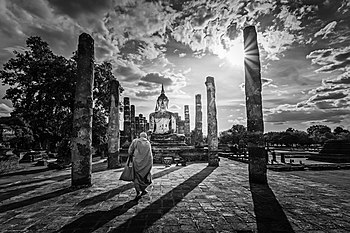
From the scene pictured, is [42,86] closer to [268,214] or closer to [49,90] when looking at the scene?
[49,90]

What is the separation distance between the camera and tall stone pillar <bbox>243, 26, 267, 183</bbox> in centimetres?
685

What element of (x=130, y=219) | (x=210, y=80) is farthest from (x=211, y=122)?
(x=130, y=219)

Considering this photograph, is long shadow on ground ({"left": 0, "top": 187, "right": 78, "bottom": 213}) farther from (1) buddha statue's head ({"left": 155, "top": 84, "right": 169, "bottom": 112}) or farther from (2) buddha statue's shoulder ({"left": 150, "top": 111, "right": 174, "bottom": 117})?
(1) buddha statue's head ({"left": 155, "top": 84, "right": 169, "bottom": 112})

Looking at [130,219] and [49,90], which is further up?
[49,90]

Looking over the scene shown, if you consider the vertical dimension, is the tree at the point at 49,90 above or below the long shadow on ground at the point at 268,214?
above

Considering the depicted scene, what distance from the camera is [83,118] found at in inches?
268

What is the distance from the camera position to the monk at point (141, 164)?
533 centimetres

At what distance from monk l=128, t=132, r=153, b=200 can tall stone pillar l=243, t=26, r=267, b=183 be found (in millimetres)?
3932

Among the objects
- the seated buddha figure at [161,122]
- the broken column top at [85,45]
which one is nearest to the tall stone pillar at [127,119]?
the seated buddha figure at [161,122]

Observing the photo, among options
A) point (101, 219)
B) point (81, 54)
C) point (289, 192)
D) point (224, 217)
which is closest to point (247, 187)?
point (289, 192)

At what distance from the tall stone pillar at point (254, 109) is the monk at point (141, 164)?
393 cm

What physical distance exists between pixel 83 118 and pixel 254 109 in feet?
21.4

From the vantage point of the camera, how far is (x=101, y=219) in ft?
11.8

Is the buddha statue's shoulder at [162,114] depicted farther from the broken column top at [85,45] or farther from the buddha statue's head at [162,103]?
the broken column top at [85,45]
